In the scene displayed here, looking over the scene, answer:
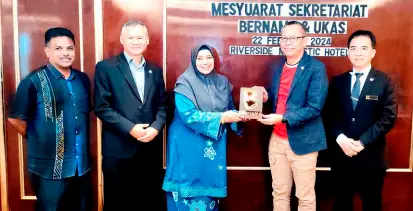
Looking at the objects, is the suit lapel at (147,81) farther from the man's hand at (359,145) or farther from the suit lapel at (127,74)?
the man's hand at (359,145)

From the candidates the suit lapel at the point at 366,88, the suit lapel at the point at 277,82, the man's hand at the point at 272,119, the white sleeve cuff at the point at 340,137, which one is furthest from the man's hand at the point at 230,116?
the suit lapel at the point at 366,88

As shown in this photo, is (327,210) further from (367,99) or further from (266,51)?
(266,51)

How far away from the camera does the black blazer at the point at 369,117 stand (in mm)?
2566

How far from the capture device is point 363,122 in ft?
8.56

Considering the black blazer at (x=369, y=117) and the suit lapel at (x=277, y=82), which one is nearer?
the black blazer at (x=369, y=117)

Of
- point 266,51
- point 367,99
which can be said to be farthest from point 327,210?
point 266,51

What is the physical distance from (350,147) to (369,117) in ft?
0.79

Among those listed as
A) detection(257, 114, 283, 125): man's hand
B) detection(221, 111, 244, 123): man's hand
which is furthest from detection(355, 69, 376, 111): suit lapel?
detection(221, 111, 244, 123): man's hand

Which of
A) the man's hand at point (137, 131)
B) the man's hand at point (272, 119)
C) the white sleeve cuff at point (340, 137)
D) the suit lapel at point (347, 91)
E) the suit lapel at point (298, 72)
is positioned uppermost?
the suit lapel at point (298, 72)

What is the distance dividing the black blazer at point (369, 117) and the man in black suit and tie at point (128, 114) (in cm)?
126

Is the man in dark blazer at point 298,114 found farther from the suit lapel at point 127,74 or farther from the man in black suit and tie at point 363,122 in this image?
the suit lapel at point 127,74

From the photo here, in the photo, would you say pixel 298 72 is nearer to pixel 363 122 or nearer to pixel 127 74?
pixel 363 122

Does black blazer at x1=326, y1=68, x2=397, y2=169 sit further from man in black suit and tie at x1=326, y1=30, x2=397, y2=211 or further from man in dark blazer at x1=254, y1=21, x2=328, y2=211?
man in dark blazer at x1=254, y1=21, x2=328, y2=211

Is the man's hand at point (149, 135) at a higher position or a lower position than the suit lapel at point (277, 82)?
lower
